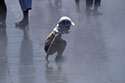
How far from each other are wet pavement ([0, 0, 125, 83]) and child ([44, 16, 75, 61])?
16cm

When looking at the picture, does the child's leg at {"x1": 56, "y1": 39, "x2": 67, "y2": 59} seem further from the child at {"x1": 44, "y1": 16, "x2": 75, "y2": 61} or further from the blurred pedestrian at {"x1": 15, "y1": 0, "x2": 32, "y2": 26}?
the blurred pedestrian at {"x1": 15, "y1": 0, "x2": 32, "y2": 26}

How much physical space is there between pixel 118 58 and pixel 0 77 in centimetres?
198

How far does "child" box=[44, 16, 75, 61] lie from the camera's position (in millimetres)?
7531

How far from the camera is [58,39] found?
762 centimetres

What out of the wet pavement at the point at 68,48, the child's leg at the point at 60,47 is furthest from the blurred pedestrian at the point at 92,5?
the child's leg at the point at 60,47

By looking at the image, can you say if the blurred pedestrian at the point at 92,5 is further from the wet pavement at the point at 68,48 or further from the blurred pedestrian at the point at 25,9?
the blurred pedestrian at the point at 25,9

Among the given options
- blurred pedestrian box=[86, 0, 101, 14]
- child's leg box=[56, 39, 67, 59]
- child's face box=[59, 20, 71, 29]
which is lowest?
blurred pedestrian box=[86, 0, 101, 14]

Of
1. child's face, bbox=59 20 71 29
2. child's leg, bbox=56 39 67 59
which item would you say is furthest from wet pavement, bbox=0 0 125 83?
child's face, bbox=59 20 71 29

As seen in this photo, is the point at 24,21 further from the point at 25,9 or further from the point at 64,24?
the point at 64,24

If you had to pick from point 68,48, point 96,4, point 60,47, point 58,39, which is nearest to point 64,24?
point 58,39

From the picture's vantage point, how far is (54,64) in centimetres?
757

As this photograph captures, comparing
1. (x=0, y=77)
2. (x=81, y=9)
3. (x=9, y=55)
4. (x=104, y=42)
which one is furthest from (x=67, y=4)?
(x=0, y=77)

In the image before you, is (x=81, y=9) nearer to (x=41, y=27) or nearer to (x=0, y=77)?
(x=41, y=27)

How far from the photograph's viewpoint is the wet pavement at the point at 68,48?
23.2ft
